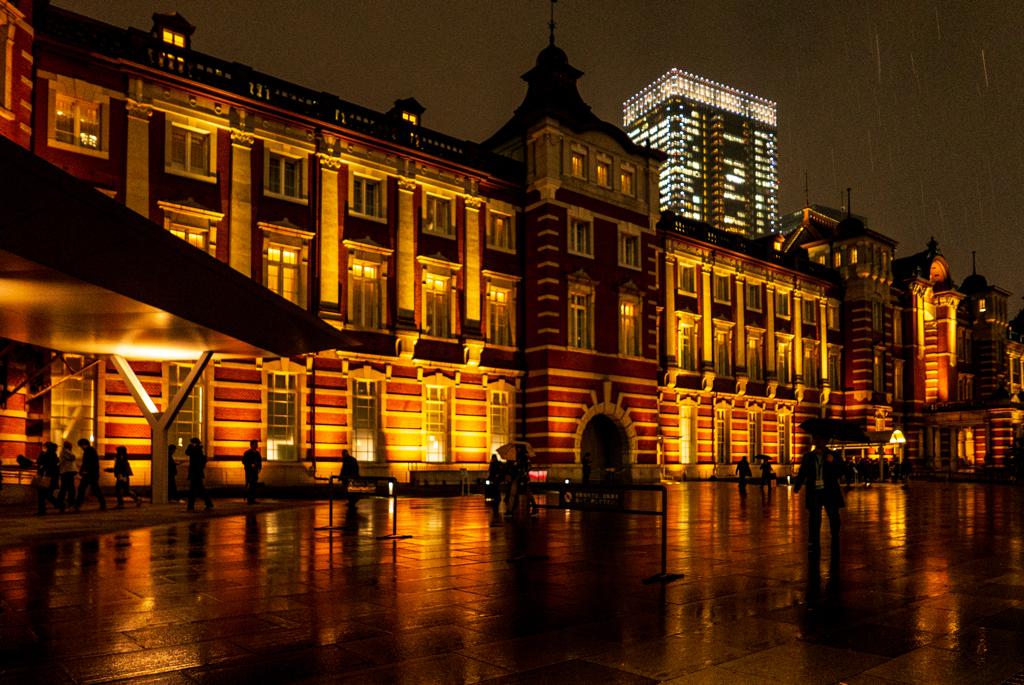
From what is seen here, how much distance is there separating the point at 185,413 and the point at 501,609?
860 inches

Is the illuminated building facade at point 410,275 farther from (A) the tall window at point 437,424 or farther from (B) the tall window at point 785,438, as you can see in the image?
(B) the tall window at point 785,438

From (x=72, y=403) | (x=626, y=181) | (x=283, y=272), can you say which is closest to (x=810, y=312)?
(x=626, y=181)

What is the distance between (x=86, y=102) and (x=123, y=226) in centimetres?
1563

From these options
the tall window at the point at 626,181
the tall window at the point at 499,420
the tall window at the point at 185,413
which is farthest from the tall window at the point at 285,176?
the tall window at the point at 626,181

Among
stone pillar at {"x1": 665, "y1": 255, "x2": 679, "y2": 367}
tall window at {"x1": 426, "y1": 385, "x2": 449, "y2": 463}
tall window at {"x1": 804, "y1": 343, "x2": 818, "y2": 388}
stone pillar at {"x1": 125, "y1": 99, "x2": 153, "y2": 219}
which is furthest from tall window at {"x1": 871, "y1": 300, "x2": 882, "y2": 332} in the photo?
stone pillar at {"x1": 125, "y1": 99, "x2": 153, "y2": 219}

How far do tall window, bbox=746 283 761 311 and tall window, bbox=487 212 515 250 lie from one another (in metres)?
19.7

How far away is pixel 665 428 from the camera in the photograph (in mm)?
43656

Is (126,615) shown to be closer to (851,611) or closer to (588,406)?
(851,611)

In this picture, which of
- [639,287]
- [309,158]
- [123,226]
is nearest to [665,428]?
[639,287]

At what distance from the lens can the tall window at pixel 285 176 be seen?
29.5 m

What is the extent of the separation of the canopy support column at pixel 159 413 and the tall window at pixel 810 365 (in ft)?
142

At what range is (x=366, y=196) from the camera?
32000 millimetres

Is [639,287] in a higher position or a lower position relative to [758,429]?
higher

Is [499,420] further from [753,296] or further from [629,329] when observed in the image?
[753,296]
